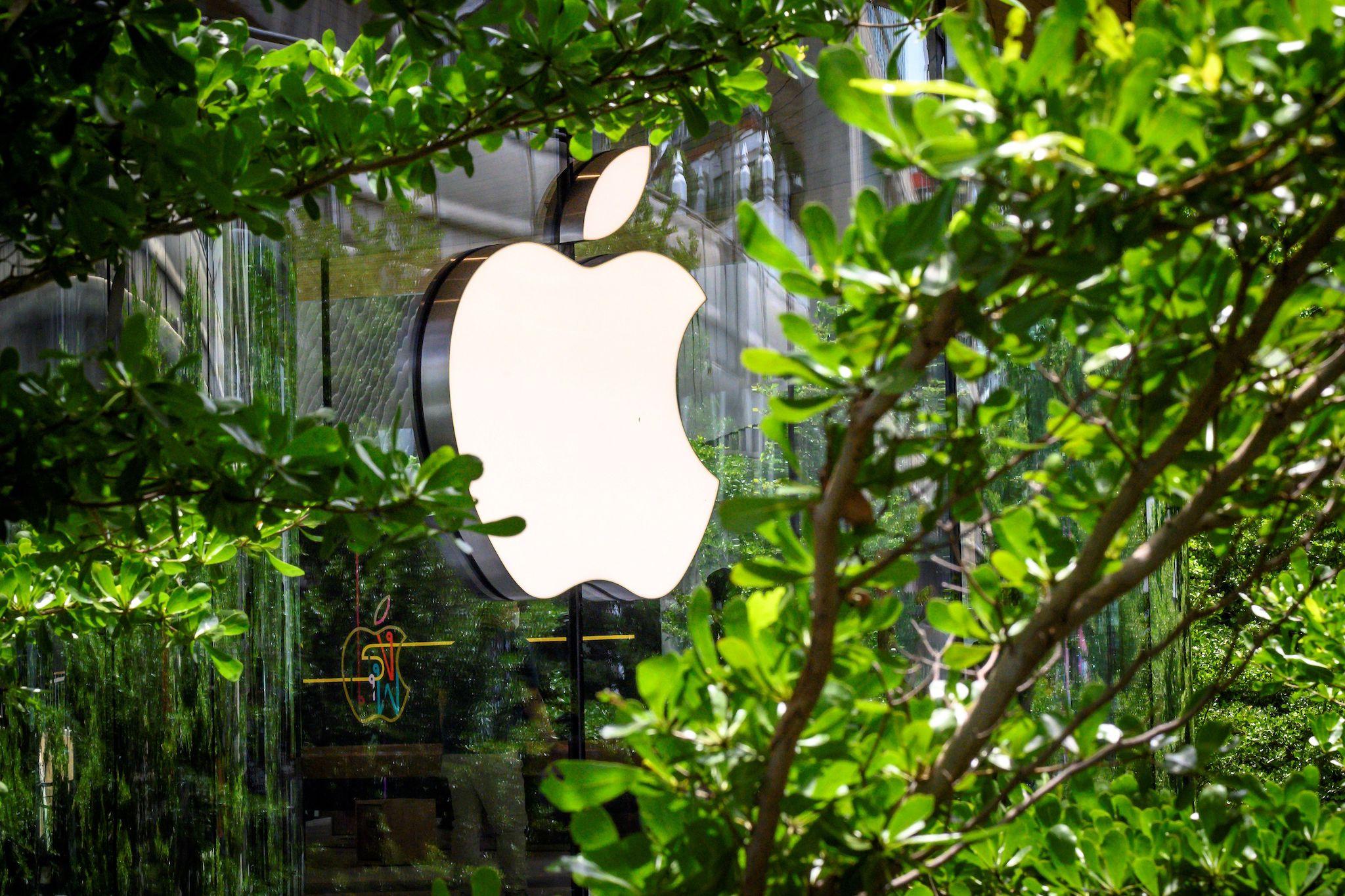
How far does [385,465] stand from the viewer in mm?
951

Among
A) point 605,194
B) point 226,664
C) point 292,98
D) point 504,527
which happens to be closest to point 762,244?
point 504,527

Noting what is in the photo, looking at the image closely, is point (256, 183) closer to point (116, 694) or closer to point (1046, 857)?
point (1046, 857)

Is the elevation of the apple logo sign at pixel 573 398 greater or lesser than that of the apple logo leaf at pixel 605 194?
lesser

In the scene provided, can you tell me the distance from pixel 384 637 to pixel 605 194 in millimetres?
1737

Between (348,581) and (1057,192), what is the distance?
343 centimetres

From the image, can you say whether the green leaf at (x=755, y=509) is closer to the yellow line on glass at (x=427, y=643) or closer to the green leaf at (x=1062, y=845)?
the green leaf at (x=1062, y=845)

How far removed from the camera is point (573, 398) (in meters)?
3.98

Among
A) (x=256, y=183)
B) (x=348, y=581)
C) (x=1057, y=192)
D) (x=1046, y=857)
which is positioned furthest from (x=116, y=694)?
(x=1057, y=192)

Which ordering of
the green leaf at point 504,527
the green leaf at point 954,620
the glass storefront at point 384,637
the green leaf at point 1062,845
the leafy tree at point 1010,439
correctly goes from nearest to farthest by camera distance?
the leafy tree at point 1010,439, the green leaf at point 954,620, the green leaf at point 1062,845, the green leaf at point 504,527, the glass storefront at point 384,637

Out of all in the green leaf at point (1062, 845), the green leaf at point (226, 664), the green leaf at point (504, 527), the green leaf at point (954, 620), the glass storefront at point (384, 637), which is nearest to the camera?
the green leaf at point (954, 620)

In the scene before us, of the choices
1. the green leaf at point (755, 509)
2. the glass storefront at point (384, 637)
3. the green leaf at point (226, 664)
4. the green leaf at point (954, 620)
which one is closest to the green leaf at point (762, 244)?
the green leaf at point (755, 509)

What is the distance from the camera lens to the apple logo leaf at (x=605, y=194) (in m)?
4.09

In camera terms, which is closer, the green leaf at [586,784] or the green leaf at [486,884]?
the green leaf at [586,784]

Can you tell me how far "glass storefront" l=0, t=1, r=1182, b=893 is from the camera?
291cm
